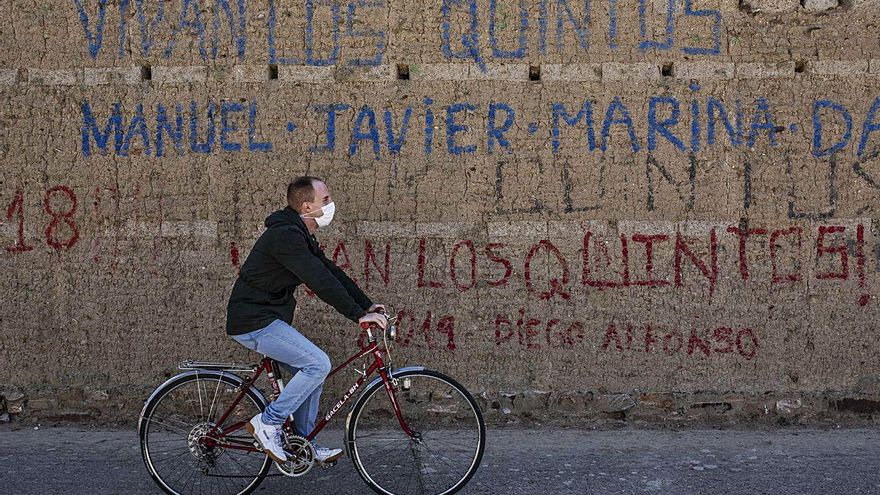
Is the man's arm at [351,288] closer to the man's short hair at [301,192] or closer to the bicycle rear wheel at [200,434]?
the man's short hair at [301,192]

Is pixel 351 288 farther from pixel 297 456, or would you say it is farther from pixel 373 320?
pixel 297 456

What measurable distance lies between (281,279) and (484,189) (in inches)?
78.2

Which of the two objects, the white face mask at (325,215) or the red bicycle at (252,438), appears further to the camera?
the white face mask at (325,215)

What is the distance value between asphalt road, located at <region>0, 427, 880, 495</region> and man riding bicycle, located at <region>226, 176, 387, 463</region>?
538 millimetres

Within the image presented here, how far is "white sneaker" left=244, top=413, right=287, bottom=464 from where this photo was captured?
164 inches

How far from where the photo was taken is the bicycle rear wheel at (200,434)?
4.36 meters

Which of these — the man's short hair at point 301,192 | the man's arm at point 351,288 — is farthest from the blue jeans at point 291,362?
the man's short hair at point 301,192

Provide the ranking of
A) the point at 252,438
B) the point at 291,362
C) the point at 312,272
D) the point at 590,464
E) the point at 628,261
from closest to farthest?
the point at 312,272 → the point at 291,362 → the point at 252,438 → the point at 590,464 → the point at 628,261

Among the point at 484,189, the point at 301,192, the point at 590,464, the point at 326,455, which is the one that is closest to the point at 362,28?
the point at 484,189

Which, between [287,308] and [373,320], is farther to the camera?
[287,308]

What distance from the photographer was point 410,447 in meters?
4.41

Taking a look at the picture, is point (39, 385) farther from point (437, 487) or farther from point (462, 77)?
point (462, 77)

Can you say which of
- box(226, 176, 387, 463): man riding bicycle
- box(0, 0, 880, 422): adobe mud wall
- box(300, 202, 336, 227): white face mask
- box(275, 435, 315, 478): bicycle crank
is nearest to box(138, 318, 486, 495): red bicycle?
box(275, 435, 315, 478): bicycle crank

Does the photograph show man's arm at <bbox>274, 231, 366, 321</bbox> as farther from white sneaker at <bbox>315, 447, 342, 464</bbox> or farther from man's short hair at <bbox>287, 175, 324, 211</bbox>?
white sneaker at <bbox>315, 447, 342, 464</bbox>
